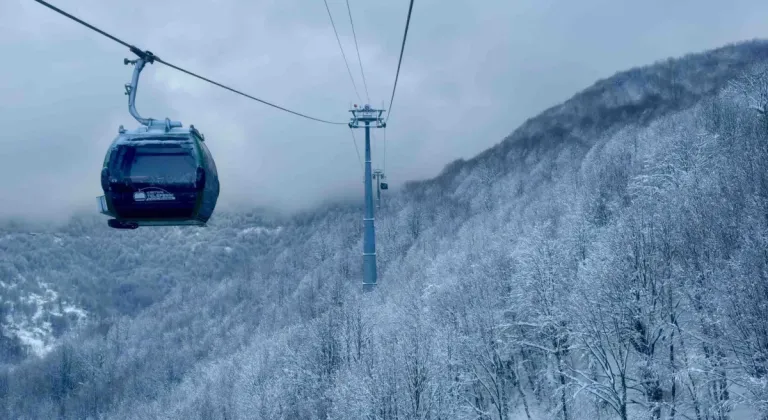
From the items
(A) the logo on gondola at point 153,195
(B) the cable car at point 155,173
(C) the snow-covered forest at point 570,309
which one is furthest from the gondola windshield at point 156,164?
(C) the snow-covered forest at point 570,309

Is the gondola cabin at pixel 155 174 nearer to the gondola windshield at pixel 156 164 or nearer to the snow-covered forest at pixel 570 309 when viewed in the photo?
the gondola windshield at pixel 156 164

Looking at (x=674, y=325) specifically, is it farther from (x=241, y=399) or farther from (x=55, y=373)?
(x=55, y=373)

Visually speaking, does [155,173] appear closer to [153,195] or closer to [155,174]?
[155,174]

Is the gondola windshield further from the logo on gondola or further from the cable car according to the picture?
the logo on gondola

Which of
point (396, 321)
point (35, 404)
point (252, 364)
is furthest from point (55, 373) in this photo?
point (396, 321)

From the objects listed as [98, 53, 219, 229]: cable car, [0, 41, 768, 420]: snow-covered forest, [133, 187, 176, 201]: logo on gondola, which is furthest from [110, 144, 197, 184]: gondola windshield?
[0, 41, 768, 420]: snow-covered forest

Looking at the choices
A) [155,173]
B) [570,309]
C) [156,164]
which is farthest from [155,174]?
[570,309]

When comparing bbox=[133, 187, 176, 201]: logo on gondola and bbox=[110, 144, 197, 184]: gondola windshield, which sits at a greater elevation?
bbox=[110, 144, 197, 184]: gondola windshield
